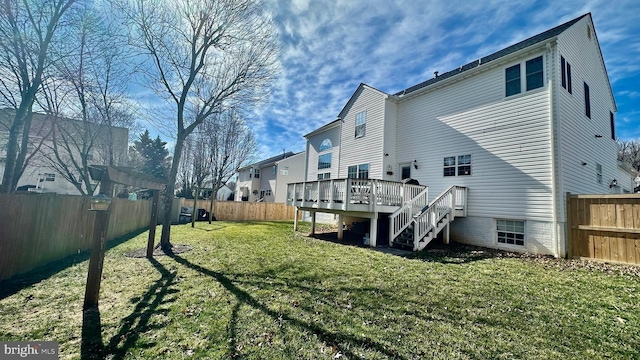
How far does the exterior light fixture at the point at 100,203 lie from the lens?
414 centimetres

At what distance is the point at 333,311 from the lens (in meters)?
4.06

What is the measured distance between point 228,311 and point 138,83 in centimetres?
1092

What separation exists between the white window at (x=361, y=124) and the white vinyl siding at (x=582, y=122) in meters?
8.36

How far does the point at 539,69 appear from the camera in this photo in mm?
9242

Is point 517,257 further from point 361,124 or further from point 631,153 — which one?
point 631,153

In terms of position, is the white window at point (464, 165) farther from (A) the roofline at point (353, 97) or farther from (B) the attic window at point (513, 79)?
(A) the roofline at point (353, 97)

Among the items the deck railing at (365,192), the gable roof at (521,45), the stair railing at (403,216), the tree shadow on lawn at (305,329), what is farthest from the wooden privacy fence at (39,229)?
the gable roof at (521,45)

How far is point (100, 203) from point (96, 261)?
3.17 feet

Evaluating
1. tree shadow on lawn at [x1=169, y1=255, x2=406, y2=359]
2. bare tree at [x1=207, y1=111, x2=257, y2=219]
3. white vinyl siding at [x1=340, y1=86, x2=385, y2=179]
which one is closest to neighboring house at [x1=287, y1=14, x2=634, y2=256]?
white vinyl siding at [x1=340, y1=86, x2=385, y2=179]

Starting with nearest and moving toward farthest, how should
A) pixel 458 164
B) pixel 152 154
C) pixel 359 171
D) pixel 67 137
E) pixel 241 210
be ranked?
1. pixel 458 164
2. pixel 67 137
3. pixel 359 171
4. pixel 241 210
5. pixel 152 154

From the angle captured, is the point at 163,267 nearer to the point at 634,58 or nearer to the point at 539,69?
the point at 539,69

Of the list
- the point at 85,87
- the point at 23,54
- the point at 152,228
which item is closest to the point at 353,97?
the point at 152,228

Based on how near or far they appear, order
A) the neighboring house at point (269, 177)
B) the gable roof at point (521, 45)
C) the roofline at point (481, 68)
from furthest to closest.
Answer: the neighboring house at point (269, 177), the gable roof at point (521, 45), the roofline at point (481, 68)

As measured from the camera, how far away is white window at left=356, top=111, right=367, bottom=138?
49.6 feet
